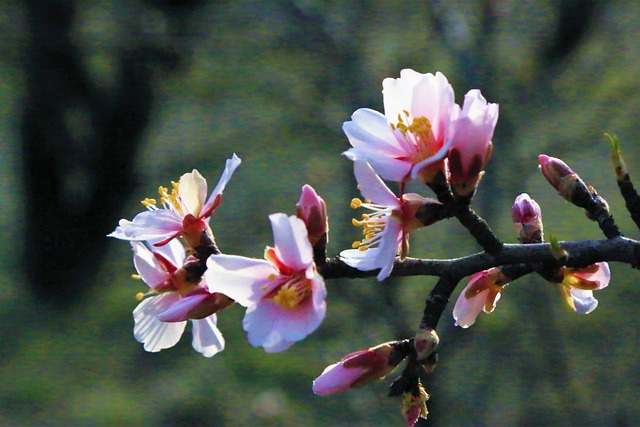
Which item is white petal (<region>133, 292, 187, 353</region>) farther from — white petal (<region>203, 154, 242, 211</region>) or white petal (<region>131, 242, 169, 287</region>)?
white petal (<region>203, 154, 242, 211</region>)

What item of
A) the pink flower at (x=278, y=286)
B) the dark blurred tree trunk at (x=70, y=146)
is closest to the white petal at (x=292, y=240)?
the pink flower at (x=278, y=286)

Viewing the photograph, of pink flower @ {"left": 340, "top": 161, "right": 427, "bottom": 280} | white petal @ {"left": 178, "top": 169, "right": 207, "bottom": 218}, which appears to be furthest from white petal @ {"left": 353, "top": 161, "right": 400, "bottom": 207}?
white petal @ {"left": 178, "top": 169, "right": 207, "bottom": 218}

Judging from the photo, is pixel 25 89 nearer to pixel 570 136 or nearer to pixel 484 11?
pixel 484 11

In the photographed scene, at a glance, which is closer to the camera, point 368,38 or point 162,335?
point 162,335

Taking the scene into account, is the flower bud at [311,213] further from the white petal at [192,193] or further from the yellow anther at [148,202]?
the yellow anther at [148,202]

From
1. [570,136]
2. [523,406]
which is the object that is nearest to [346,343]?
[523,406]

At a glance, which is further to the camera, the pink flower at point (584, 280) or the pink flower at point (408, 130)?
the pink flower at point (584, 280)
